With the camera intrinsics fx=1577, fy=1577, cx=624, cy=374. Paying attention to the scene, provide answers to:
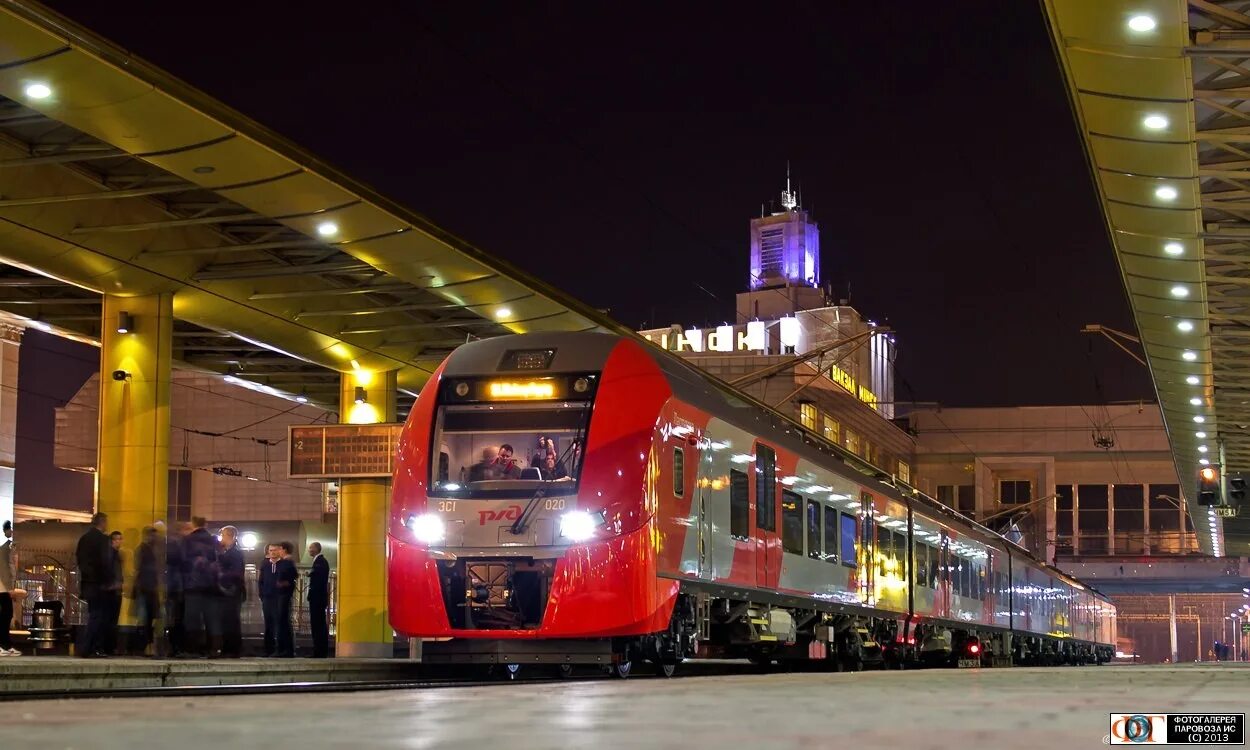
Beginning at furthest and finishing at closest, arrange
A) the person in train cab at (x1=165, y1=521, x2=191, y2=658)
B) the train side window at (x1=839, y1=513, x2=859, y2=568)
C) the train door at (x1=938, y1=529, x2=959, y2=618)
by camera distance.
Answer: the train door at (x1=938, y1=529, x2=959, y2=618) → the train side window at (x1=839, y1=513, x2=859, y2=568) → the person in train cab at (x1=165, y1=521, x2=191, y2=658)

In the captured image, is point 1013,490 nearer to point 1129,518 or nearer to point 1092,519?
point 1092,519

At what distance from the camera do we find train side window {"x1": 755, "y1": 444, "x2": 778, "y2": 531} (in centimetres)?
1791

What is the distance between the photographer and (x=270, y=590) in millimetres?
19531

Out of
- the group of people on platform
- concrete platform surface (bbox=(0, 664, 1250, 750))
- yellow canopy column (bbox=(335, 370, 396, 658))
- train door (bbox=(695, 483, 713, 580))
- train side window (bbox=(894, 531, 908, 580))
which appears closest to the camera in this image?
concrete platform surface (bbox=(0, 664, 1250, 750))

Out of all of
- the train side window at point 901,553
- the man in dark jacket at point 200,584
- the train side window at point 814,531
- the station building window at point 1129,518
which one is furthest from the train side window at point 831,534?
the station building window at point 1129,518

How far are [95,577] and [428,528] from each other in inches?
161

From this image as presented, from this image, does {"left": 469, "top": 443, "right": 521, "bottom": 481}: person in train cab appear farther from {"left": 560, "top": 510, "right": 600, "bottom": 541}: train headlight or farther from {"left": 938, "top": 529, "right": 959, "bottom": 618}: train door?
{"left": 938, "top": 529, "right": 959, "bottom": 618}: train door

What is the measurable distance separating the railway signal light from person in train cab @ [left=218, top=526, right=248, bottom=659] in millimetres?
20620

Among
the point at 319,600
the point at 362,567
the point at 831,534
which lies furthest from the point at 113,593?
the point at 831,534

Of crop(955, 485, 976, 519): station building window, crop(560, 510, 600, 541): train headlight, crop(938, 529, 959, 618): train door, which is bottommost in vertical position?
crop(938, 529, 959, 618): train door

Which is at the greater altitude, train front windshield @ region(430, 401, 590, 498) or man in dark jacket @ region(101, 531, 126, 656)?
train front windshield @ region(430, 401, 590, 498)

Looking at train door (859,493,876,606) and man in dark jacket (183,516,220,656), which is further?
train door (859,493,876,606)

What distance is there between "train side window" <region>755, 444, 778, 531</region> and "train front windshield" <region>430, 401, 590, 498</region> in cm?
351

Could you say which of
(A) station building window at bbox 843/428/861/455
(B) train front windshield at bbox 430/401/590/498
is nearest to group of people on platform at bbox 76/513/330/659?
(B) train front windshield at bbox 430/401/590/498
